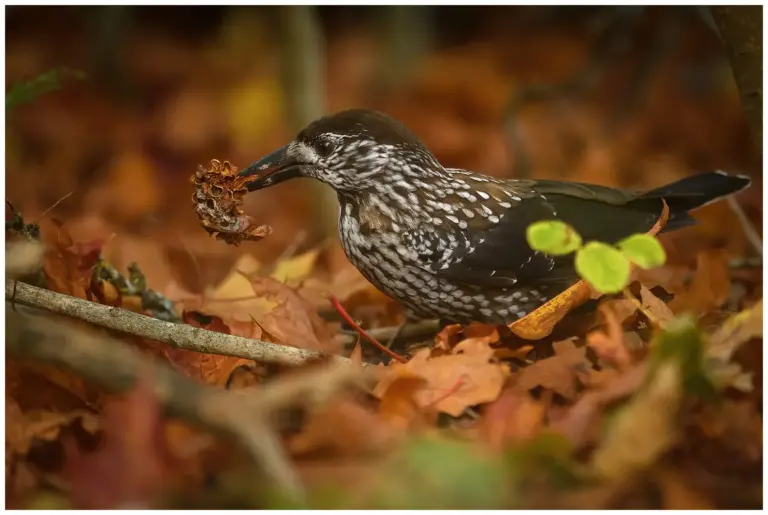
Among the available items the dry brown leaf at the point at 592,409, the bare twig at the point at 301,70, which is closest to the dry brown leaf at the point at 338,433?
the dry brown leaf at the point at 592,409

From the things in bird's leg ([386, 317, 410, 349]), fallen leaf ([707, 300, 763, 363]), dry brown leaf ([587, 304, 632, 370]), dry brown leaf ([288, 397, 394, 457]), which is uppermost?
fallen leaf ([707, 300, 763, 363])

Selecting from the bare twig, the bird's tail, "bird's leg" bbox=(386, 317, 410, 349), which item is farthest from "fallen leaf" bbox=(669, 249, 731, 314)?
the bare twig

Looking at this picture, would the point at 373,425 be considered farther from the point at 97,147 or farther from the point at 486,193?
the point at 97,147

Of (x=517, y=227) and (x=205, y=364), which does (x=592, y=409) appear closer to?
(x=517, y=227)

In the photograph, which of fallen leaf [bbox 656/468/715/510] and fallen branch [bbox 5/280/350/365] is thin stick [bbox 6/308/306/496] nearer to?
fallen branch [bbox 5/280/350/365]

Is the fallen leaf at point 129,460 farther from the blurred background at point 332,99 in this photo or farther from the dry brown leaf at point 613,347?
the blurred background at point 332,99

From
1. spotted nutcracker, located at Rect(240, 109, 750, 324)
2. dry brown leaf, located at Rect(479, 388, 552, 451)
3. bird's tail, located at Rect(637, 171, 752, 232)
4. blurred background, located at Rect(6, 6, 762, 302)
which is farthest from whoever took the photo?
blurred background, located at Rect(6, 6, 762, 302)

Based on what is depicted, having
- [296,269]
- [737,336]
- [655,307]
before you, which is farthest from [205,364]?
[737,336]
